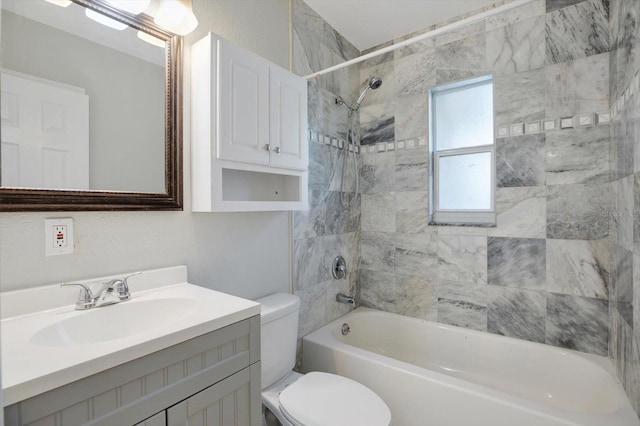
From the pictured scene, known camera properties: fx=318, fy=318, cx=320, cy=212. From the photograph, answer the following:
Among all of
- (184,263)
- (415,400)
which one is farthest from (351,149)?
(415,400)

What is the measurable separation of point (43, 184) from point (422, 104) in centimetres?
221

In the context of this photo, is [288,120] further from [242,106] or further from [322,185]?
[322,185]

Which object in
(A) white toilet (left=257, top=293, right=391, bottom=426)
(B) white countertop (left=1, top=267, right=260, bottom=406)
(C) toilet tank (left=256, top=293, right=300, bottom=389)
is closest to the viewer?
(B) white countertop (left=1, top=267, right=260, bottom=406)

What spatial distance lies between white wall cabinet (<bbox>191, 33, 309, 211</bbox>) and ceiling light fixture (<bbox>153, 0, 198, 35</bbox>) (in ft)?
0.25

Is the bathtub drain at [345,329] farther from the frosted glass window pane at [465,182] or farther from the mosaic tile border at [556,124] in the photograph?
the mosaic tile border at [556,124]

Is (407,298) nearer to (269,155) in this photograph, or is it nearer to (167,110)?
(269,155)

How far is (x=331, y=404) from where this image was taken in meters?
1.40

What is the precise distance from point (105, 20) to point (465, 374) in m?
2.65

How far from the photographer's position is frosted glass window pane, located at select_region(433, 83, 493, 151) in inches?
86.3

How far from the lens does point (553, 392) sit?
1.81m

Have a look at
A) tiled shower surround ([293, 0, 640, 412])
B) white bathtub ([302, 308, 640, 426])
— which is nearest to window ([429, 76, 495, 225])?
tiled shower surround ([293, 0, 640, 412])

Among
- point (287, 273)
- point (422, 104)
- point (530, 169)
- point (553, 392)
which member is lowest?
point (553, 392)

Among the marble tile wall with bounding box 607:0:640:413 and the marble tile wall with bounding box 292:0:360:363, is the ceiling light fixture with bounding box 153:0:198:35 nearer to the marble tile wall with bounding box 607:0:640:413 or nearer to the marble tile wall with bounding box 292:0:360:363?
the marble tile wall with bounding box 292:0:360:363

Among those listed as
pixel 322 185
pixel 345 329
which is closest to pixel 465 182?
pixel 322 185
